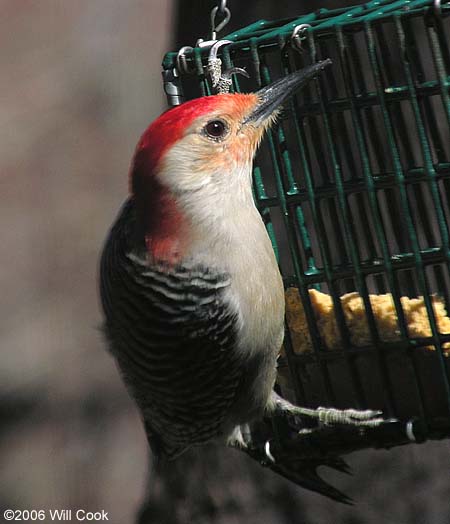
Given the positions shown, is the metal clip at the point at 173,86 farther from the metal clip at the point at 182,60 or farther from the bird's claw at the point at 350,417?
the bird's claw at the point at 350,417

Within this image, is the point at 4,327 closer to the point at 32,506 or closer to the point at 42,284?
the point at 42,284

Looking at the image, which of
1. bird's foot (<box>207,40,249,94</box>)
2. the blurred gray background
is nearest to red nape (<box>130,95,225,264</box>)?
bird's foot (<box>207,40,249,94</box>)

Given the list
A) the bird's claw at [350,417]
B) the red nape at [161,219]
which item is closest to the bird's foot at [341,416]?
the bird's claw at [350,417]

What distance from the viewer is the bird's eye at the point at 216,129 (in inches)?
139

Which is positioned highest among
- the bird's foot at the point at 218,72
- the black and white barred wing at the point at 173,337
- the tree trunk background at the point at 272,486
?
the bird's foot at the point at 218,72

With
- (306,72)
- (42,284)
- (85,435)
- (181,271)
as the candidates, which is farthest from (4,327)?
(306,72)

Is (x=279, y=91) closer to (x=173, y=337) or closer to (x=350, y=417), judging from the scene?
(x=173, y=337)

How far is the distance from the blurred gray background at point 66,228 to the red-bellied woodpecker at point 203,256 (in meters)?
3.14

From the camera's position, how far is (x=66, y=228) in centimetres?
699

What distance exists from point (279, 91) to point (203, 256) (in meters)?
0.60

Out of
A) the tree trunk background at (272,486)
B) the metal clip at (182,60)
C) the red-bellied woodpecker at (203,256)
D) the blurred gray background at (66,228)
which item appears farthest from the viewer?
the blurred gray background at (66,228)

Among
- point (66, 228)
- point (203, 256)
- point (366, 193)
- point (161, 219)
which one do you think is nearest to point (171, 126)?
point (161, 219)

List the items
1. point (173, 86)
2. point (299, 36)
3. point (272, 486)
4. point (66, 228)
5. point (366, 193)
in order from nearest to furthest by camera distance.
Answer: point (299, 36), point (366, 193), point (173, 86), point (272, 486), point (66, 228)

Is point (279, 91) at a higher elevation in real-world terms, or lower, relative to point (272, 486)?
higher
